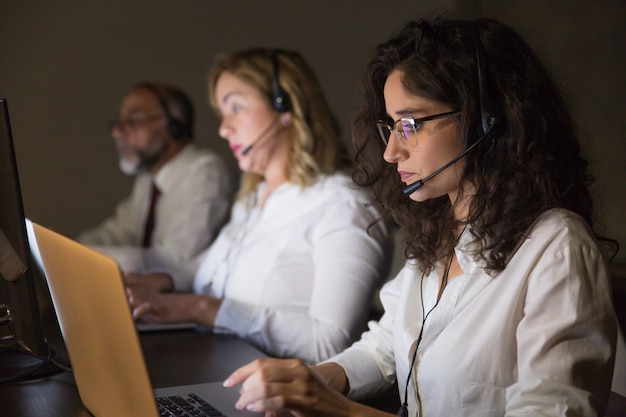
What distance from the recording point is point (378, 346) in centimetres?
138

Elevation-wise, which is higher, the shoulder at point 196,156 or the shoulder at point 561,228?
the shoulder at point 561,228

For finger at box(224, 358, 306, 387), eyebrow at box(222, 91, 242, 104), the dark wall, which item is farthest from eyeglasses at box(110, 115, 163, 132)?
finger at box(224, 358, 306, 387)

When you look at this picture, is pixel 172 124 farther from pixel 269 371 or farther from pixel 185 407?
pixel 269 371

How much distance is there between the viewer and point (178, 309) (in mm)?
1745

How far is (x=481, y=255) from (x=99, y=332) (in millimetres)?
574

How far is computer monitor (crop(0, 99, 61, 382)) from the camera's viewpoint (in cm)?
111

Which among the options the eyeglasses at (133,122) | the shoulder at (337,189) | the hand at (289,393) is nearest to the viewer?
the hand at (289,393)

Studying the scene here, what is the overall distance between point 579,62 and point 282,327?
1.06 m

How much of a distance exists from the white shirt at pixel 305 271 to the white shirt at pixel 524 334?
0.41 m

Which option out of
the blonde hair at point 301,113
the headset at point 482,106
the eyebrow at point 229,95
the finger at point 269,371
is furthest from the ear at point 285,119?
the finger at point 269,371

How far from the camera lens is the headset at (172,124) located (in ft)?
10.4

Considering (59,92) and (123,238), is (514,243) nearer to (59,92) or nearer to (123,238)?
(123,238)

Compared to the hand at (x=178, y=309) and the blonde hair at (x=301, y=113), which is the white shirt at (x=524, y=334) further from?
Answer: the blonde hair at (x=301, y=113)

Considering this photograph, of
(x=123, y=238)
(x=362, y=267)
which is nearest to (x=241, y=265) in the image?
(x=362, y=267)
